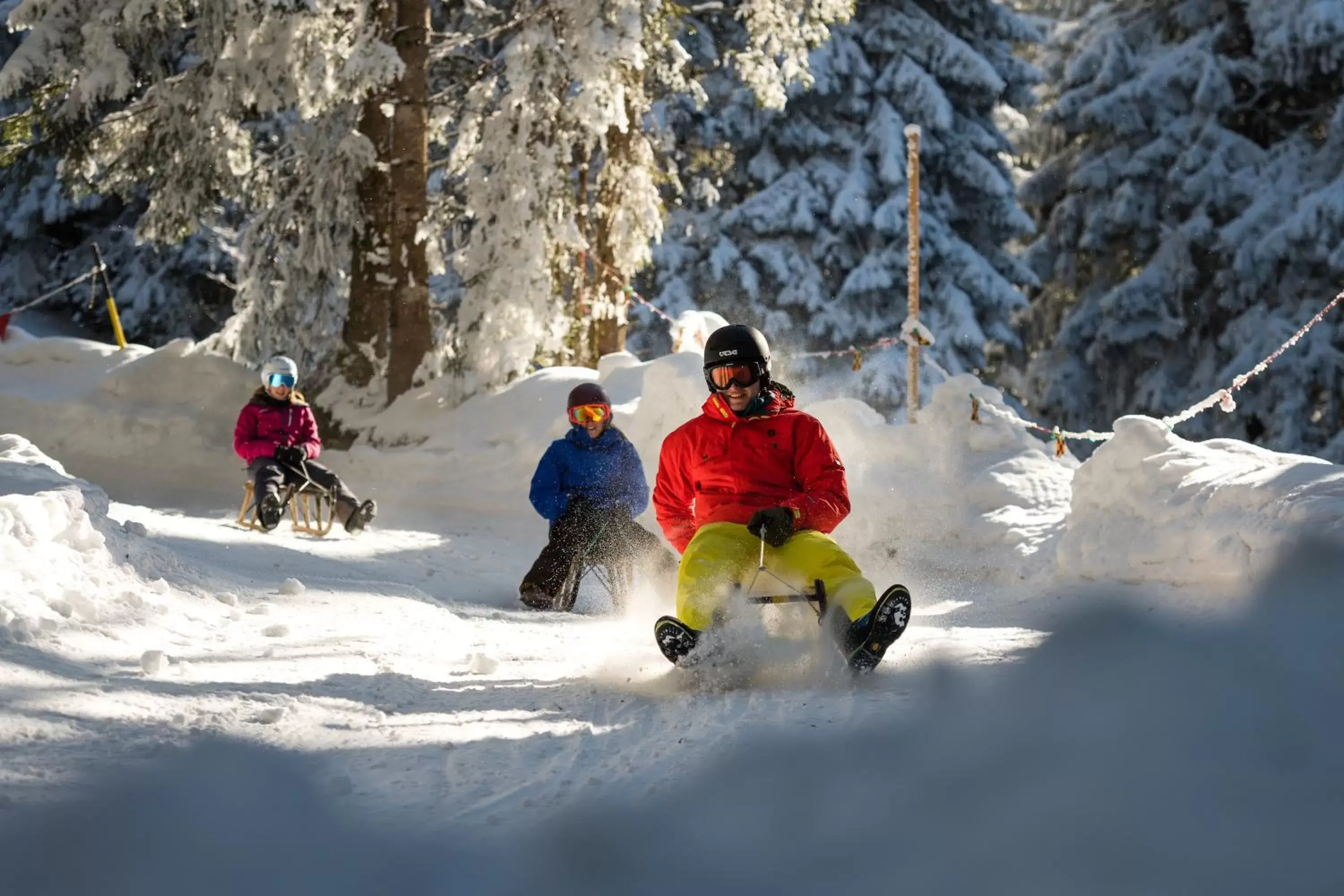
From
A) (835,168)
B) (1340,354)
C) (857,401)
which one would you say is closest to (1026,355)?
(835,168)

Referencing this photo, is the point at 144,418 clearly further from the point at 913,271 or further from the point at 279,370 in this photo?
the point at 913,271

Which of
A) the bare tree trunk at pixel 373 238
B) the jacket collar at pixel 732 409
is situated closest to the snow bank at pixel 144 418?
the bare tree trunk at pixel 373 238

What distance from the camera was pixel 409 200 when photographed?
14461mm

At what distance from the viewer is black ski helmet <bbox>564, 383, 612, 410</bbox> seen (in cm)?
870

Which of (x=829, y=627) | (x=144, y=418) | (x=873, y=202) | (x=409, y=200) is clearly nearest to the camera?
(x=829, y=627)

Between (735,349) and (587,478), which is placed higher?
(735,349)

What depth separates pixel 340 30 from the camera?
43.6ft

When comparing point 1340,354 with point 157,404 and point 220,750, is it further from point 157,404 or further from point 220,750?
point 220,750

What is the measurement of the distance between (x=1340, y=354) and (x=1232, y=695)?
17.8 m

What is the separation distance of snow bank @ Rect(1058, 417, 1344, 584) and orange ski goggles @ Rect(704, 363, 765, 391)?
2.45 metres

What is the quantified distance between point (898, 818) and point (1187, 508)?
4.82 meters

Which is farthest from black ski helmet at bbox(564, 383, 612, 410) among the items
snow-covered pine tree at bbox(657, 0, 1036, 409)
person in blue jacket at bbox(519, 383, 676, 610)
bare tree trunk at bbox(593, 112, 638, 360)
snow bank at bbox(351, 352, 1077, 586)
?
snow-covered pine tree at bbox(657, 0, 1036, 409)

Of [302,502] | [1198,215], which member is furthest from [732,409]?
[1198,215]

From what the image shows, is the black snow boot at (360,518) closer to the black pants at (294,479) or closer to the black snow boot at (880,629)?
the black pants at (294,479)
